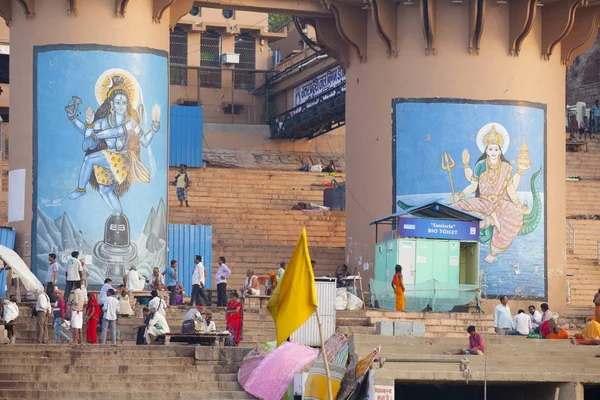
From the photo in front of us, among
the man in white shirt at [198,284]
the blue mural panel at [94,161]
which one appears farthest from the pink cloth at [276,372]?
the blue mural panel at [94,161]

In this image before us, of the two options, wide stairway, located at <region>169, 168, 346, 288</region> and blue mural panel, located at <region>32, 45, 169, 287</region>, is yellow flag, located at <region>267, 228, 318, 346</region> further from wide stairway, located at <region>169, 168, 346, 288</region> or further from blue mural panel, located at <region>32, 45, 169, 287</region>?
wide stairway, located at <region>169, 168, 346, 288</region>

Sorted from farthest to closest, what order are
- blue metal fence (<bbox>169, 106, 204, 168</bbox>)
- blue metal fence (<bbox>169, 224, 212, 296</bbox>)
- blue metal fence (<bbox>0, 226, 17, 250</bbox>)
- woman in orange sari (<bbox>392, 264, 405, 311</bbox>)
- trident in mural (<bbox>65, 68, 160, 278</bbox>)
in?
1. blue metal fence (<bbox>169, 106, 204, 168</bbox>)
2. blue metal fence (<bbox>169, 224, 212, 296</bbox>)
3. blue metal fence (<bbox>0, 226, 17, 250</bbox>)
4. trident in mural (<bbox>65, 68, 160, 278</bbox>)
5. woman in orange sari (<bbox>392, 264, 405, 311</bbox>)

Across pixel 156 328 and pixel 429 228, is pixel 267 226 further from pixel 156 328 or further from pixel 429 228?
pixel 156 328

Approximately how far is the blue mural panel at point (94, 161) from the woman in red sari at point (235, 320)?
5943 millimetres

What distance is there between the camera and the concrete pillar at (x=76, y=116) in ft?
112

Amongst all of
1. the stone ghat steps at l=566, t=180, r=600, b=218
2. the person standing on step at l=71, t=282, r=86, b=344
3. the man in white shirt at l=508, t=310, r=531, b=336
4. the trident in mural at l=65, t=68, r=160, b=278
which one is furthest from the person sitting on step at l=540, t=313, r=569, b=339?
the stone ghat steps at l=566, t=180, r=600, b=218

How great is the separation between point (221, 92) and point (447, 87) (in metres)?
18.0

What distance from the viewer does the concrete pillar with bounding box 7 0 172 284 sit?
34281mm

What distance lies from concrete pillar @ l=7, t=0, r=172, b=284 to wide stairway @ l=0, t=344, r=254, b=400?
8169mm

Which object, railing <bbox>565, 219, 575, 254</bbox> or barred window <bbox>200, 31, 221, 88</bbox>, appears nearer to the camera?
railing <bbox>565, 219, 575, 254</bbox>

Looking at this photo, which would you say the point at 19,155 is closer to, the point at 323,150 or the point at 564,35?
the point at 564,35

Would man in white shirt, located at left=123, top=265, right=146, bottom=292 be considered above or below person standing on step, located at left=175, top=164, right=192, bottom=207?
below

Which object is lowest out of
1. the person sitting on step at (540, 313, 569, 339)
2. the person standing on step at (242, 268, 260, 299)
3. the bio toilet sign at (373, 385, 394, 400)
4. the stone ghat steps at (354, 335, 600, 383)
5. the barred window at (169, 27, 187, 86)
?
the bio toilet sign at (373, 385, 394, 400)

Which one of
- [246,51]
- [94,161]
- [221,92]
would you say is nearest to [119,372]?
[94,161]
